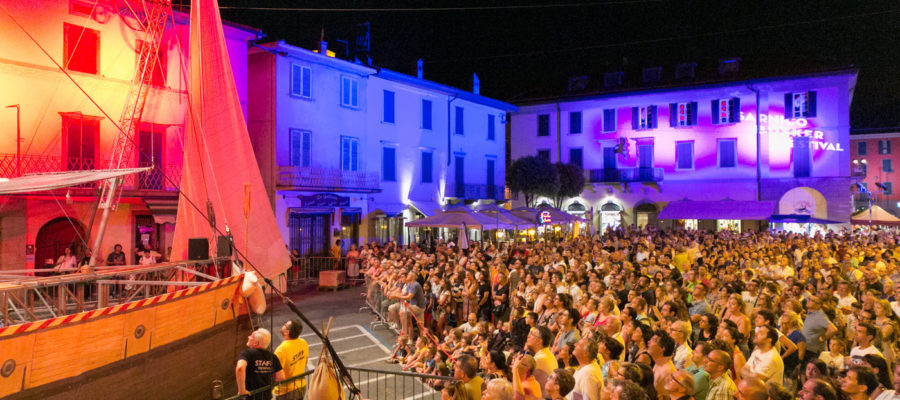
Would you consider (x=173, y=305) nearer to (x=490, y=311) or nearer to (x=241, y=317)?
(x=241, y=317)

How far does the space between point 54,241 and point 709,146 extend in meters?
35.9

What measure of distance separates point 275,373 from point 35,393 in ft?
7.55

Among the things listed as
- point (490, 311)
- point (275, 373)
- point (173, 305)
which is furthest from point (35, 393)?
point (490, 311)

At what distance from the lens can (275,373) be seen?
6750 mm

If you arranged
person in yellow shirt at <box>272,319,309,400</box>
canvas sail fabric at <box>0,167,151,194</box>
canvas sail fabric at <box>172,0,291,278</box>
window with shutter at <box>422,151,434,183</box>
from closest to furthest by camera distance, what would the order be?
person in yellow shirt at <box>272,319,309,400</box> < canvas sail fabric at <box>0,167,151,194</box> < canvas sail fabric at <box>172,0,291,278</box> < window with shutter at <box>422,151,434,183</box>

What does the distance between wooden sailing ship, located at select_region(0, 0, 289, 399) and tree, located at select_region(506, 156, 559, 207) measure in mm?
31350

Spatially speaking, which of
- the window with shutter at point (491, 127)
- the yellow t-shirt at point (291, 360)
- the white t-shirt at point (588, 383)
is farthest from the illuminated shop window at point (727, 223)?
the yellow t-shirt at point (291, 360)

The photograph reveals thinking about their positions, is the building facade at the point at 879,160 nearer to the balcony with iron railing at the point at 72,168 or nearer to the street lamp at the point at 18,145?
the balcony with iron railing at the point at 72,168

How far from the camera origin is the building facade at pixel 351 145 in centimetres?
2495

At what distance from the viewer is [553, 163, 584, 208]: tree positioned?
132 feet

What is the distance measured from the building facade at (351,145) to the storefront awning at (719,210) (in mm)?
12373

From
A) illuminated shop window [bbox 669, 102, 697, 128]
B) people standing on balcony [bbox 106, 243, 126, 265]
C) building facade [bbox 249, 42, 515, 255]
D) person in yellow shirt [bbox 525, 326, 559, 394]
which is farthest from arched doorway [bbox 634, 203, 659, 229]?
person in yellow shirt [bbox 525, 326, 559, 394]

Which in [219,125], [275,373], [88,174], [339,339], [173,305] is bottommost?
[339,339]

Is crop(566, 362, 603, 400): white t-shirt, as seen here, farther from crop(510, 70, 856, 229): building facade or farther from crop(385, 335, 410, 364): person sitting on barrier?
crop(510, 70, 856, 229): building facade
